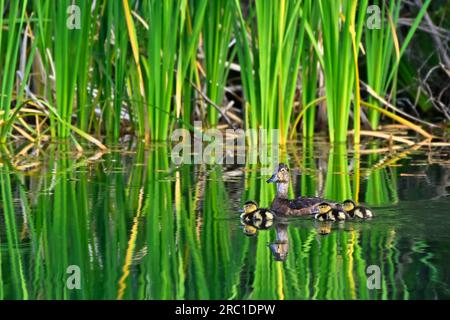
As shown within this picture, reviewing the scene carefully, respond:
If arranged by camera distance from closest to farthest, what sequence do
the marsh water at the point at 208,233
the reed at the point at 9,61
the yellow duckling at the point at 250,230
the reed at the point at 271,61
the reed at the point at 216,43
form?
the marsh water at the point at 208,233 → the yellow duckling at the point at 250,230 → the reed at the point at 9,61 → the reed at the point at 271,61 → the reed at the point at 216,43

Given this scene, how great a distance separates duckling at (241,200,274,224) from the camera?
217 inches

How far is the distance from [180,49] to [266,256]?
13.6ft

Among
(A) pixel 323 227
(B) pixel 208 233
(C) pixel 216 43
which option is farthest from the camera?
(C) pixel 216 43

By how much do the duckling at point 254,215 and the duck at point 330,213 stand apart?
10.5 inches

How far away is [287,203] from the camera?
5.83 metres

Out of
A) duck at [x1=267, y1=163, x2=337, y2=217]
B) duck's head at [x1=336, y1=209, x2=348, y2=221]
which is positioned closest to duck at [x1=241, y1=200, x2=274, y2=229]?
duck at [x1=267, y1=163, x2=337, y2=217]

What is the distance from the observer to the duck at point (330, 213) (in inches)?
217

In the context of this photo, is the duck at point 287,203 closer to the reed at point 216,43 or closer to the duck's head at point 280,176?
the duck's head at point 280,176

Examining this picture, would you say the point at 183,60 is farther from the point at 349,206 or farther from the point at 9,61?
the point at 349,206

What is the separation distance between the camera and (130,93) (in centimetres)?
930

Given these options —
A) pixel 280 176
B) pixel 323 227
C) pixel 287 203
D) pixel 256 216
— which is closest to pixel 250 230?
pixel 256 216

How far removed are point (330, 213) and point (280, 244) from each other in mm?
591

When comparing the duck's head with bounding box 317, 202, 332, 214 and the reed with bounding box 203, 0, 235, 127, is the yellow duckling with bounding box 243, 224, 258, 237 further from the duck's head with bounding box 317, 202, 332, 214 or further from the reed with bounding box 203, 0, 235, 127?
the reed with bounding box 203, 0, 235, 127

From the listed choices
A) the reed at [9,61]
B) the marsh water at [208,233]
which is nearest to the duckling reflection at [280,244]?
the marsh water at [208,233]
